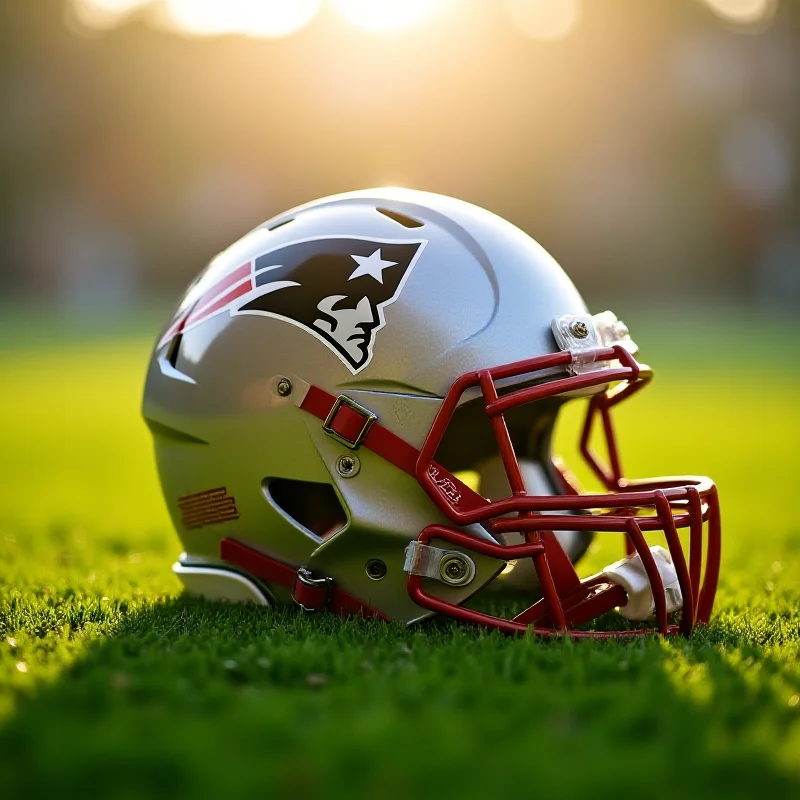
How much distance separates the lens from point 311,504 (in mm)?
3400

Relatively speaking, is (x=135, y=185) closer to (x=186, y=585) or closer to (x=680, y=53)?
(x=680, y=53)

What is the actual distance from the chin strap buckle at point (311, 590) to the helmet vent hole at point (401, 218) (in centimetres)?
107

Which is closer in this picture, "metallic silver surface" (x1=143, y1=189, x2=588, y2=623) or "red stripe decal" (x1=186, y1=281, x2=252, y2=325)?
"metallic silver surface" (x1=143, y1=189, x2=588, y2=623)

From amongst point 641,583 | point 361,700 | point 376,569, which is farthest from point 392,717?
point 641,583

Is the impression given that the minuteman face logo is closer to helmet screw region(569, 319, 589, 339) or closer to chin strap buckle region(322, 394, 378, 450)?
chin strap buckle region(322, 394, 378, 450)

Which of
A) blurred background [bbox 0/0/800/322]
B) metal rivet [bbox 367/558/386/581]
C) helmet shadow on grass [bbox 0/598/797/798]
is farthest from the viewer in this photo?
blurred background [bbox 0/0/800/322]

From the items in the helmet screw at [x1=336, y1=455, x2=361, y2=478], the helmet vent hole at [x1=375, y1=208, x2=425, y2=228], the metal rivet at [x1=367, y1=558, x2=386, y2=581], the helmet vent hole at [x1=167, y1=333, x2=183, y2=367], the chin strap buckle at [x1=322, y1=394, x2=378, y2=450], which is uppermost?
the helmet vent hole at [x1=375, y1=208, x2=425, y2=228]

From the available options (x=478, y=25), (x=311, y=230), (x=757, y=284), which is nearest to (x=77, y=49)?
(x=478, y=25)

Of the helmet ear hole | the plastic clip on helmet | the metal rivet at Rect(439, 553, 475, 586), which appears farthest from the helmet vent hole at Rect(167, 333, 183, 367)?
the metal rivet at Rect(439, 553, 475, 586)

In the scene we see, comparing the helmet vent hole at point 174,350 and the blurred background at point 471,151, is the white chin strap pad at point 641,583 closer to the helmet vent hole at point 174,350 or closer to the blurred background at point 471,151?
the helmet vent hole at point 174,350

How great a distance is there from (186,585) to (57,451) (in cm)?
558

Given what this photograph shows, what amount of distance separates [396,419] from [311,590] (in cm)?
57

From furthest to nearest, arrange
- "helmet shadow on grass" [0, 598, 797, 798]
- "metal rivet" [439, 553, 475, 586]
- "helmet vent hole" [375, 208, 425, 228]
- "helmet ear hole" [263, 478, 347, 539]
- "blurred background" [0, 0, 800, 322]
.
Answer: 1. "blurred background" [0, 0, 800, 322]
2. "helmet ear hole" [263, 478, 347, 539]
3. "helmet vent hole" [375, 208, 425, 228]
4. "metal rivet" [439, 553, 475, 586]
5. "helmet shadow on grass" [0, 598, 797, 798]

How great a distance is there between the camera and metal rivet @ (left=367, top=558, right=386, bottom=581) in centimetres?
308
